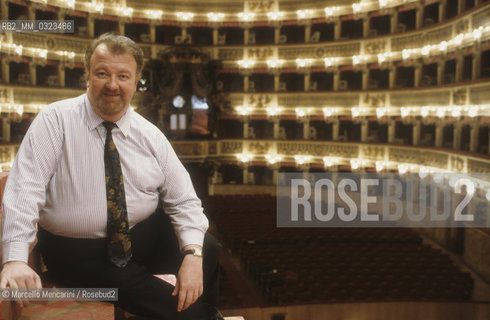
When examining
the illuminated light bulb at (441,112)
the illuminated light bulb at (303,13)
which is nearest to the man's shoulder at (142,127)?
the illuminated light bulb at (441,112)

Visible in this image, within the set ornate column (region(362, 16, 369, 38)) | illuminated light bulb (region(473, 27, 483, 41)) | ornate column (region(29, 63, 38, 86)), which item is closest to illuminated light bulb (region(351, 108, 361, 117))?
ornate column (region(362, 16, 369, 38))

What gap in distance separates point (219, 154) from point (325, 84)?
10.6 m

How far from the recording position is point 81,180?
12.5 ft

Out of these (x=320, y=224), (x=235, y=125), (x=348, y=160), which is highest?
(x=235, y=125)

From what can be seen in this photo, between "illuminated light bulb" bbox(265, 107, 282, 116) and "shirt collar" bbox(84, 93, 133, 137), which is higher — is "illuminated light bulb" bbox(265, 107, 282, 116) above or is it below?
above

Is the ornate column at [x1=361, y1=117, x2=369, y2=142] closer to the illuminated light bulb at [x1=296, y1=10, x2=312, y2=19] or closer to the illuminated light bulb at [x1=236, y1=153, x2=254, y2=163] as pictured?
the illuminated light bulb at [x1=236, y1=153, x2=254, y2=163]

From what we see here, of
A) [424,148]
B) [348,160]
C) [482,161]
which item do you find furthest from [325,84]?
[482,161]

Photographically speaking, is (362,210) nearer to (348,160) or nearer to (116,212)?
(348,160)

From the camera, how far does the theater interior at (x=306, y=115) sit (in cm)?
1959

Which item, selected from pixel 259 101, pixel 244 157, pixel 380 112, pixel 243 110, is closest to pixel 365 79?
pixel 380 112

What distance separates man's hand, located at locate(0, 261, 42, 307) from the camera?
321 cm

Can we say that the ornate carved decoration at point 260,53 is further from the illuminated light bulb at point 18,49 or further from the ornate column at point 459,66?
the illuminated light bulb at point 18,49

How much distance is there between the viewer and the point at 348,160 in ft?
119

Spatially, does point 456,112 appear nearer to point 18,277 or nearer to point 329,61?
point 329,61
